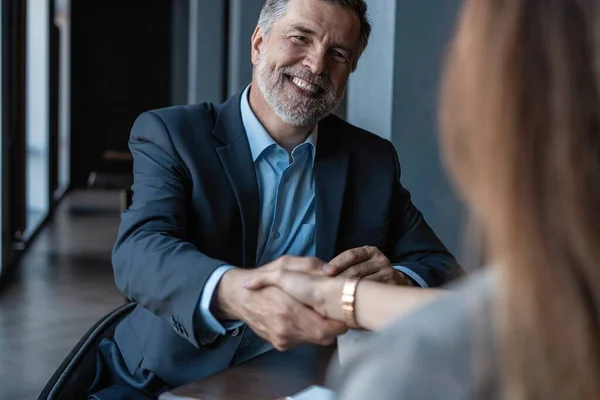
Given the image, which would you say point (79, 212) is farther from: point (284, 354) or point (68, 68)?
point (284, 354)

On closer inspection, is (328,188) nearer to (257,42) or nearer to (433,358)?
(257,42)

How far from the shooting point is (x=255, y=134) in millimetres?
2172

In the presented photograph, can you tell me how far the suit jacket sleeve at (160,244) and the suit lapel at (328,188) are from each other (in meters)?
0.36

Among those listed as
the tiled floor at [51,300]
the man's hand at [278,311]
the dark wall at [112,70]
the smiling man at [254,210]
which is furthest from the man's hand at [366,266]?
the dark wall at [112,70]

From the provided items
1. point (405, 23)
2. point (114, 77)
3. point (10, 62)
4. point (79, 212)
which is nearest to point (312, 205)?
point (405, 23)

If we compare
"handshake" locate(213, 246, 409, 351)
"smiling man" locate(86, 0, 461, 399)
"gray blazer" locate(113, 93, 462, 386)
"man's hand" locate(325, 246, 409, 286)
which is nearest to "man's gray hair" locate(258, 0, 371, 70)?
"smiling man" locate(86, 0, 461, 399)

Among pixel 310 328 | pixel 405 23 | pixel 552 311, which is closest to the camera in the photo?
pixel 552 311

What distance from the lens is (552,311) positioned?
731 mm

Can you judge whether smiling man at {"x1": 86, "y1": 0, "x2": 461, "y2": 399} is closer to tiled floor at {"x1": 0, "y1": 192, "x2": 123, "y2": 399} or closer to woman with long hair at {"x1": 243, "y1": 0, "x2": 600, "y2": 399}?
woman with long hair at {"x1": 243, "y1": 0, "x2": 600, "y2": 399}

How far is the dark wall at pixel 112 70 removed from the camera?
13258 mm

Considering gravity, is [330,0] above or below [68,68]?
above

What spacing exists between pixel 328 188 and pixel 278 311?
2.09 ft

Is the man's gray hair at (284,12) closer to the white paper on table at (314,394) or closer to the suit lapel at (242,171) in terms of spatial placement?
the suit lapel at (242,171)

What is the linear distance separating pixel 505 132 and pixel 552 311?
6.6 inches
